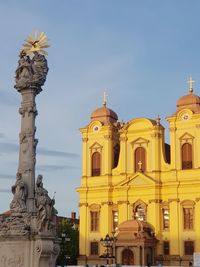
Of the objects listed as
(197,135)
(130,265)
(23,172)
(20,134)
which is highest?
(197,135)

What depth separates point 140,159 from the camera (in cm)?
5694

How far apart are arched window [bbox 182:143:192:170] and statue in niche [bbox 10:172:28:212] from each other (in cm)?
3736

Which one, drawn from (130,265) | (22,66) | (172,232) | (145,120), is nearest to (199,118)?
(145,120)

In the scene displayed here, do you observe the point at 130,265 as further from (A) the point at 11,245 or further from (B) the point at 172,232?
(A) the point at 11,245

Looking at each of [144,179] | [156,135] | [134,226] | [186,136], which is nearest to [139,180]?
[144,179]

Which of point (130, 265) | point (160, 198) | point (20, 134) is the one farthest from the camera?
point (160, 198)

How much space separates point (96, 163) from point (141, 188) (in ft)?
20.5

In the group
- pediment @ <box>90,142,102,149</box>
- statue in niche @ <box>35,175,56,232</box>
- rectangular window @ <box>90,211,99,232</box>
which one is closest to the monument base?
statue in niche @ <box>35,175,56,232</box>

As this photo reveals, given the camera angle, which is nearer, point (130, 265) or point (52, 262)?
point (52, 262)

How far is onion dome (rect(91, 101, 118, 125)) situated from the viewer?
2354 inches

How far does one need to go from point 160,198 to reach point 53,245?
37677 millimetres

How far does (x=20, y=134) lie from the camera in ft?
62.0

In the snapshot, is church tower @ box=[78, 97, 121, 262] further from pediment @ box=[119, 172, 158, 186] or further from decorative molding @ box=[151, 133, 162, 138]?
decorative molding @ box=[151, 133, 162, 138]

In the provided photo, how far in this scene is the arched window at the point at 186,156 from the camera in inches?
2116
